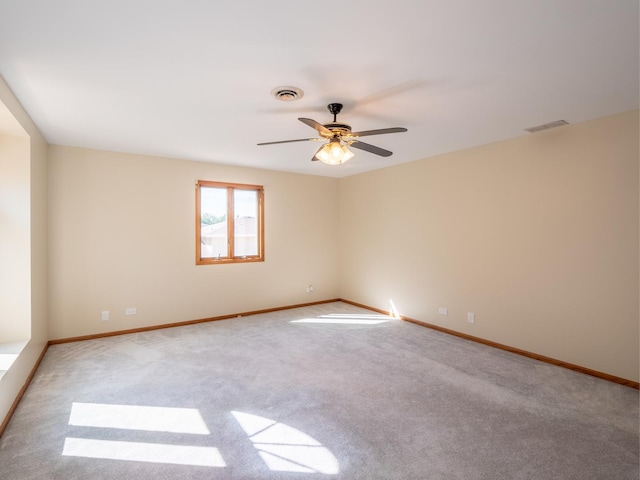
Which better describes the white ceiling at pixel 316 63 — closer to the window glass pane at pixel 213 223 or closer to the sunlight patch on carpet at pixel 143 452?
the window glass pane at pixel 213 223

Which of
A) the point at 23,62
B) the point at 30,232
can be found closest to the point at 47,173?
the point at 30,232

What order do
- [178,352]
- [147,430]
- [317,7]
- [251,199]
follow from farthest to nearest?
1. [251,199]
2. [178,352]
3. [147,430]
4. [317,7]

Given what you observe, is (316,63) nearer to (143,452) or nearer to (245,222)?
(143,452)

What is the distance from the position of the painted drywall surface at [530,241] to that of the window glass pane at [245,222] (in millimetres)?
2103

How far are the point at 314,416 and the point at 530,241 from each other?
292cm

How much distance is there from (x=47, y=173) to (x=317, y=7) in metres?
3.96

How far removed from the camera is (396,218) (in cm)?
533

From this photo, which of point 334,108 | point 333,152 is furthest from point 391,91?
point 333,152

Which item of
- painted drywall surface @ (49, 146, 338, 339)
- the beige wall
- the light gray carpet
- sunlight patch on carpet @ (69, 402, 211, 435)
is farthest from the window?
sunlight patch on carpet @ (69, 402, 211, 435)

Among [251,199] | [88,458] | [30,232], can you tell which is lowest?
[88,458]

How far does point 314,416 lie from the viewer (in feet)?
8.18

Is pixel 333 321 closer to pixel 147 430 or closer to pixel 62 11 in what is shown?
pixel 147 430

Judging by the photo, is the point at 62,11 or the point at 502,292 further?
the point at 502,292

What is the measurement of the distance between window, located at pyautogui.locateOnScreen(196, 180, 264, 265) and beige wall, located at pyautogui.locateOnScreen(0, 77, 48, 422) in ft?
5.95
